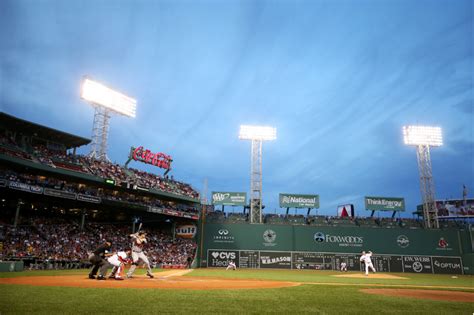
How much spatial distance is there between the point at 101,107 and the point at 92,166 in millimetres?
11214

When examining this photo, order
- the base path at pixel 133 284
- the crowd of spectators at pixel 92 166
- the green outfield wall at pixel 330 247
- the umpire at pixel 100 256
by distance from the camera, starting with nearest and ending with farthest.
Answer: the base path at pixel 133 284 → the umpire at pixel 100 256 → the crowd of spectators at pixel 92 166 → the green outfield wall at pixel 330 247

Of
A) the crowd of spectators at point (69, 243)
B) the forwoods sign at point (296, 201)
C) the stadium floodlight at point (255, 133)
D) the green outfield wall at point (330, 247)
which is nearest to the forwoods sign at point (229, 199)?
the green outfield wall at point (330, 247)

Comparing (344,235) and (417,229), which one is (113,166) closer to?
(344,235)

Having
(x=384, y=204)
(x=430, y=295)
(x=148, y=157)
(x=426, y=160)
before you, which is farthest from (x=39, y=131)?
(x=426, y=160)

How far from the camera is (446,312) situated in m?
7.36

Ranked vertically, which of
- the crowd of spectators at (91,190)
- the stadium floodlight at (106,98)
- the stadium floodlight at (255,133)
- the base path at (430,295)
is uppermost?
the stadium floodlight at (106,98)

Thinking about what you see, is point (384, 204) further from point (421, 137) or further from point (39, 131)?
point (39, 131)

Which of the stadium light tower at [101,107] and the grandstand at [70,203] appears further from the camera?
the stadium light tower at [101,107]

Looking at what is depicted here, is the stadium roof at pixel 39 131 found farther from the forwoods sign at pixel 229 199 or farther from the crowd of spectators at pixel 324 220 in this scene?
the crowd of spectators at pixel 324 220

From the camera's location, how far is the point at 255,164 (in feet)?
151

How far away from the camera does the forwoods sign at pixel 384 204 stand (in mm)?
51094

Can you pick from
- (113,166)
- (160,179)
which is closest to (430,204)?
(160,179)

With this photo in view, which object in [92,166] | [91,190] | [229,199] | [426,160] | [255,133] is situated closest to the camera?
[91,190]

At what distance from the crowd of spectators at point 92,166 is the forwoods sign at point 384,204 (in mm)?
25987
